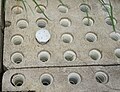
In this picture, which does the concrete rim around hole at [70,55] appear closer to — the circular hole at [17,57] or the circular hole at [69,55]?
the circular hole at [69,55]

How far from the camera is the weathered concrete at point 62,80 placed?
2.94 feet

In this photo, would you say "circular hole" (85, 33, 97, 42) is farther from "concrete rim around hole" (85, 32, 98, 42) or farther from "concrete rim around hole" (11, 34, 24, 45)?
"concrete rim around hole" (11, 34, 24, 45)

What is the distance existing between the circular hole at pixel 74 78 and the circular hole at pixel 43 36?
137 millimetres

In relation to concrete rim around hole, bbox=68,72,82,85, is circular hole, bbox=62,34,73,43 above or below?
above

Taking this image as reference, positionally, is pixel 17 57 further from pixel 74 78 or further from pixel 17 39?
pixel 74 78

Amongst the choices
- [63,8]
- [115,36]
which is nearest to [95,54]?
[115,36]

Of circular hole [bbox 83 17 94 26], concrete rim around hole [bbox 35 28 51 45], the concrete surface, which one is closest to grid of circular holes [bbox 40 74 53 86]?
the concrete surface

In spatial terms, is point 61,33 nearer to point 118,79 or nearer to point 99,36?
point 99,36

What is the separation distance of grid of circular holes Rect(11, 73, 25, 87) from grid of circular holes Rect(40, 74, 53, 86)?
55 millimetres

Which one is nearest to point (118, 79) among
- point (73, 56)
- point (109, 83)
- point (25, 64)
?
point (109, 83)

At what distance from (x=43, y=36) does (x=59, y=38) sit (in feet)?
0.17

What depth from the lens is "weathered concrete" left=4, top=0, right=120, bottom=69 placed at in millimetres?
958

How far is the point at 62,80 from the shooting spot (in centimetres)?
91

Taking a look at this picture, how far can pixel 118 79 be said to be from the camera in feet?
3.04
